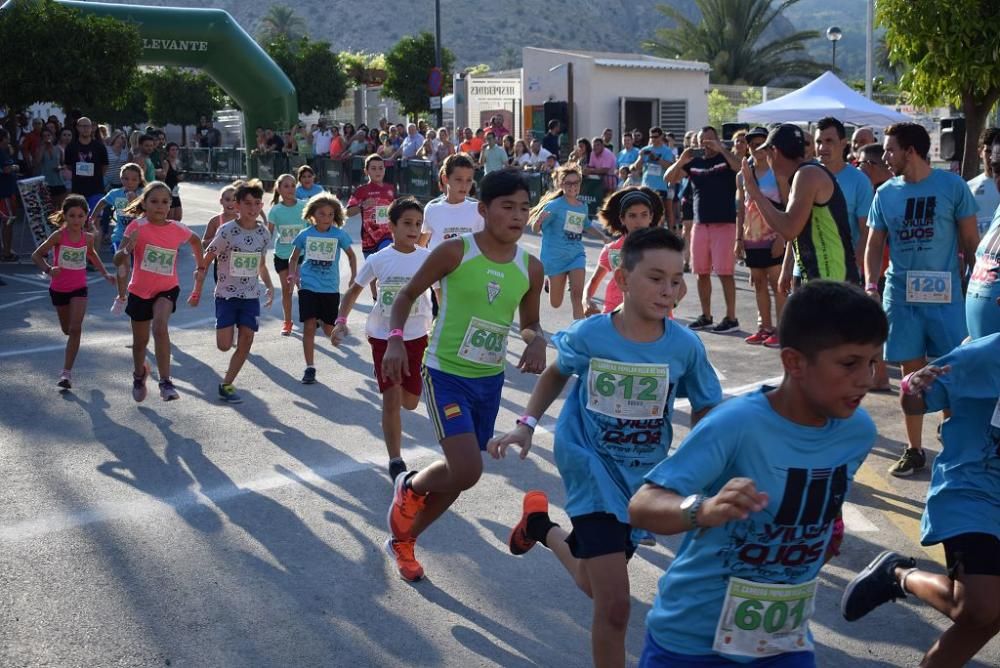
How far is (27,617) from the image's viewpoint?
510 cm

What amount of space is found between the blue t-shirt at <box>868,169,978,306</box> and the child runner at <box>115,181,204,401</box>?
5328mm

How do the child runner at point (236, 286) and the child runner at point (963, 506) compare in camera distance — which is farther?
the child runner at point (236, 286)

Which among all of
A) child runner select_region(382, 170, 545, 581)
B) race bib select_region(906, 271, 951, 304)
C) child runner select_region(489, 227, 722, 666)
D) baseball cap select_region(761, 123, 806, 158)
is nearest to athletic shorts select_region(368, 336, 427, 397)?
child runner select_region(382, 170, 545, 581)

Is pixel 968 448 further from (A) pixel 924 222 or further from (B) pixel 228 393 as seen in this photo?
(B) pixel 228 393

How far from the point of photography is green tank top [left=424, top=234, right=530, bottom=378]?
541 centimetres

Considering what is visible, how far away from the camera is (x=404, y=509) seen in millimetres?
5551

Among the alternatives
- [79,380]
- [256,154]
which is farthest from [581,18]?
[79,380]

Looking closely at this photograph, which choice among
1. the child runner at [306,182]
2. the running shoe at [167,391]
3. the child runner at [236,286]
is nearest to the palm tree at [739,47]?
the child runner at [306,182]

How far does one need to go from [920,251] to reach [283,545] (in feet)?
13.0

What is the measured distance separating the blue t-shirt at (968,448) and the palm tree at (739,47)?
2097 inches

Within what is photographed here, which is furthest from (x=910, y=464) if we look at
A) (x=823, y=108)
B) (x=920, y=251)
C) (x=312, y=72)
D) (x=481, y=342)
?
(x=312, y=72)

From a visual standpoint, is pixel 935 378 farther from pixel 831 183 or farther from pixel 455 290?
pixel 831 183

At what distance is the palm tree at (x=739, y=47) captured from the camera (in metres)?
55.5

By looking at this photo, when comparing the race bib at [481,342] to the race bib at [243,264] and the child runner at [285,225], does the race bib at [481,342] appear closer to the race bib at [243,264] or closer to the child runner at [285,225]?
the race bib at [243,264]
